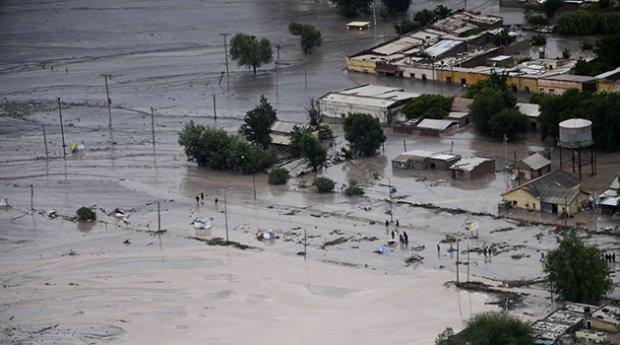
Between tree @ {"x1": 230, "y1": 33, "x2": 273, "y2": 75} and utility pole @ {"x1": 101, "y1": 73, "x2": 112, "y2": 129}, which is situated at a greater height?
tree @ {"x1": 230, "y1": 33, "x2": 273, "y2": 75}

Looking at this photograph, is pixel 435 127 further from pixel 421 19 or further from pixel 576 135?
pixel 421 19

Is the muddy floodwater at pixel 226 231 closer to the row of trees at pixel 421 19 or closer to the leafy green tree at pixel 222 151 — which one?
the leafy green tree at pixel 222 151

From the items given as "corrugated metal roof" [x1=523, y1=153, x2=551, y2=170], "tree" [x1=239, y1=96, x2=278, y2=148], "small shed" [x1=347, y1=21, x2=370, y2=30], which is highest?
"small shed" [x1=347, y1=21, x2=370, y2=30]

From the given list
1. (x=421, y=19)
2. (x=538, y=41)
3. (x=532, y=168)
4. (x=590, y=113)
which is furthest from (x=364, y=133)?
(x=421, y=19)

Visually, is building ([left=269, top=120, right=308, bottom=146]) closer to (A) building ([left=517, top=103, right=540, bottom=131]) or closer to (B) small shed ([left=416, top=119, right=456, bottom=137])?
(B) small shed ([left=416, top=119, right=456, bottom=137])

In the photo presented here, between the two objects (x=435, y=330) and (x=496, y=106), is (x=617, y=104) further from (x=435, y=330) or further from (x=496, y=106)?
(x=435, y=330)

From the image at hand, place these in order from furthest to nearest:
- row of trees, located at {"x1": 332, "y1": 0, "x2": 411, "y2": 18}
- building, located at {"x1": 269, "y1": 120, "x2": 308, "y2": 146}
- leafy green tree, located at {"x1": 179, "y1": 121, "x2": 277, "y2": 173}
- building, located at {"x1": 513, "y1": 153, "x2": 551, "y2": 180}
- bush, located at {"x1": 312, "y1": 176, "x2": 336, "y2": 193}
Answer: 1. row of trees, located at {"x1": 332, "y1": 0, "x2": 411, "y2": 18}
2. building, located at {"x1": 269, "y1": 120, "x2": 308, "y2": 146}
3. leafy green tree, located at {"x1": 179, "y1": 121, "x2": 277, "y2": 173}
4. bush, located at {"x1": 312, "y1": 176, "x2": 336, "y2": 193}
5. building, located at {"x1": 513, "y1": 153, "x2": 551, "y2": 180}

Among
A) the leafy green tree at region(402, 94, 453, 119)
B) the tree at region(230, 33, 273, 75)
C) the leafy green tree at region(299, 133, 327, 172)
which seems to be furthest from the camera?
the tree at region(230, 33, 273, 75)

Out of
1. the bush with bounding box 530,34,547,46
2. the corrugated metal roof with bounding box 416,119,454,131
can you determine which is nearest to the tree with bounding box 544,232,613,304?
the corrugated metal roof with bounding box 416,119,454,131
